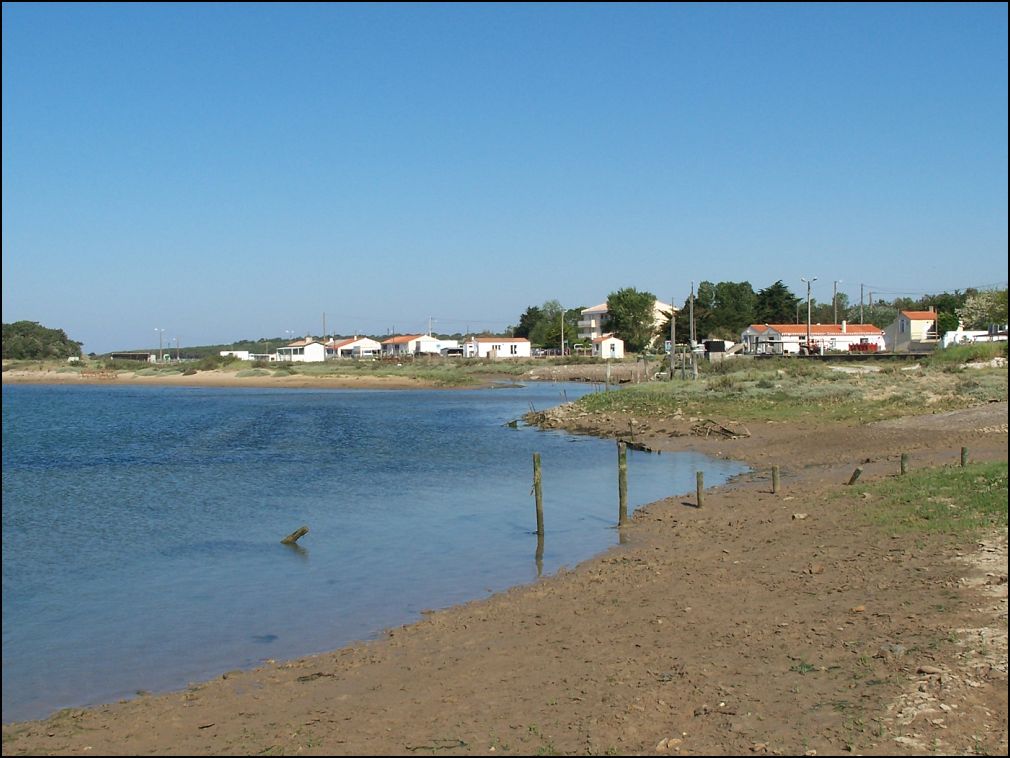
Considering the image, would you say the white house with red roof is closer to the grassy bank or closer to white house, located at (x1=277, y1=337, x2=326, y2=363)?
white house, located at (x1=277, y1=337, x2=326, y2=363)

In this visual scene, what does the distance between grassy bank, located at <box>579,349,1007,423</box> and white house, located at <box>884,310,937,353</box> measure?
1791 cm

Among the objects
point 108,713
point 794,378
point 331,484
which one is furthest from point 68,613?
Result: point 794,378

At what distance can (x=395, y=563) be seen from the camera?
65.4 ft

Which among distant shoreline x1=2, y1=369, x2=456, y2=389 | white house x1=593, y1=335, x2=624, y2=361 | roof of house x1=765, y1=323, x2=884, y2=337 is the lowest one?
distant shoreline x1=2, y1=369, x2=456, y2=389

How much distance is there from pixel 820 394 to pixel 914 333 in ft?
133

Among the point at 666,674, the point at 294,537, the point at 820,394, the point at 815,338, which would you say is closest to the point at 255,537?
the point at 294,537

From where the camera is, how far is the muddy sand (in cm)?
879

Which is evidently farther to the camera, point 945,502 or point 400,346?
point 400,346

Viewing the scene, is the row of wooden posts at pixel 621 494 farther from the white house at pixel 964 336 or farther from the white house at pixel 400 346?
the white house at pixel 400 346

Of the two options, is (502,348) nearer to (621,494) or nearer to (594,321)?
(594,321)

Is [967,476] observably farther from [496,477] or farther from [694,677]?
[496,477]

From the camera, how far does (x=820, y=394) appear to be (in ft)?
160

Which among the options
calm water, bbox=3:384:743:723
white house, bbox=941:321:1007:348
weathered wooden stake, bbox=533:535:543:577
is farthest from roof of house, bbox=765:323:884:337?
weathered wooden stake, bbox=533:535:543:577

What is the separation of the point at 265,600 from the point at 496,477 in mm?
17973
